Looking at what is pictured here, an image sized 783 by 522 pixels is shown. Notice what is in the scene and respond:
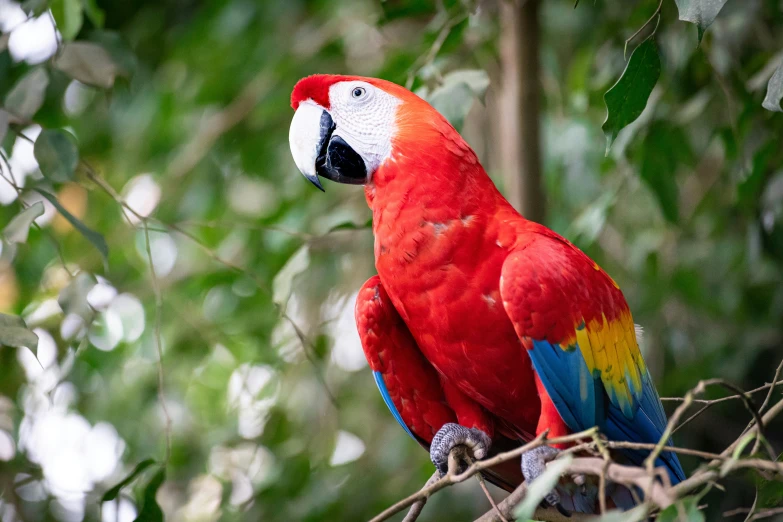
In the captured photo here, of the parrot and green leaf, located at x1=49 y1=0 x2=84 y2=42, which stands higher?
green leaf, located at x1=49 y1=0 x2=84 y2=42

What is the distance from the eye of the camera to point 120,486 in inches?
46.3

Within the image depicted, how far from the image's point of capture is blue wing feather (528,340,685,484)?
112 centimetres

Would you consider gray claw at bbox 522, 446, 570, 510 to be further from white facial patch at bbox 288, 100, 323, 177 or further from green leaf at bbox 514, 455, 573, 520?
white facial patch at bbox 288, 100, 323, 177

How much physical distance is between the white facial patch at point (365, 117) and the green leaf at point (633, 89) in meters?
0.37

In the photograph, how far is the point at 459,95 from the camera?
53.0 inches

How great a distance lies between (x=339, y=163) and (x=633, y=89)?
49 centimetres

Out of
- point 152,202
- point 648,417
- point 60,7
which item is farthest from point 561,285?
point 152,202

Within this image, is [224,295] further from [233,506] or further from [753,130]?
[753,130]

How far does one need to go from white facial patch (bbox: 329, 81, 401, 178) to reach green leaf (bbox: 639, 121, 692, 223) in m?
0.61

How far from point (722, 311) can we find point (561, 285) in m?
1.19

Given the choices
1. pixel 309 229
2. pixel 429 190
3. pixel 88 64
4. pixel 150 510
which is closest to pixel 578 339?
pixel 429 190

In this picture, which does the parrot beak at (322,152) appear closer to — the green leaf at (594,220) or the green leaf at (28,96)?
the green leaf at (28,96)

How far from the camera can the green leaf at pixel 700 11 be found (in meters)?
0.88

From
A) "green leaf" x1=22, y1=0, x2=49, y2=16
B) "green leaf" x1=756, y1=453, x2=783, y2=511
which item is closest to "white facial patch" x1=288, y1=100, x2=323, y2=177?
"green leaf" x1=22, y1=0, x2=49, y2=16
